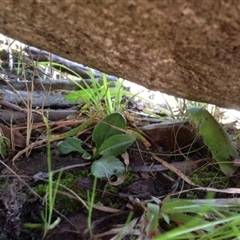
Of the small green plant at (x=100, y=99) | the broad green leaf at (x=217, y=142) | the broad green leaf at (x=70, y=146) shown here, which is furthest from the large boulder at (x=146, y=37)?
the small green plant at (x=100, y=99)

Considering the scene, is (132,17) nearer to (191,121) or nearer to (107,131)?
(107,131)

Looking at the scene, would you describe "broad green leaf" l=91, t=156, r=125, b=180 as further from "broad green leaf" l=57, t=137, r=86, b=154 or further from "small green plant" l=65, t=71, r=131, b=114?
"small green plant" l=65, t=71, r=131, b=114

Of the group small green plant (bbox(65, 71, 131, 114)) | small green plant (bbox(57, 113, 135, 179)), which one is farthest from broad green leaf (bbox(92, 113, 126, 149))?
small green plant (bbox(65, 71, 131, 114))

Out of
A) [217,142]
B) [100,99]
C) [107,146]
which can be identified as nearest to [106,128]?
[107,146]

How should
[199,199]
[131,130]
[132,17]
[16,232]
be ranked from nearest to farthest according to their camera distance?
[132,17]
[16,232]
[199,199]
[131,130]

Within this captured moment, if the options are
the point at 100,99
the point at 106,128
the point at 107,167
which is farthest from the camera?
the point at 100,99

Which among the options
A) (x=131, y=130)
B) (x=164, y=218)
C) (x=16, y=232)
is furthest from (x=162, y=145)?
(x=16, y=232)

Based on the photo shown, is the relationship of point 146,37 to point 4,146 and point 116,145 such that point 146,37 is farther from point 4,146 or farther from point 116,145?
point 4,146
